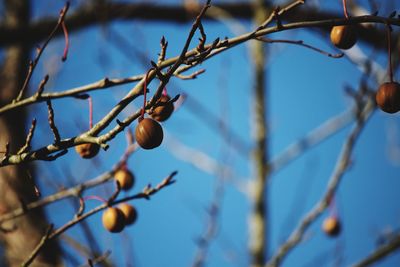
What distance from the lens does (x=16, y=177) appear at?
9.45ft

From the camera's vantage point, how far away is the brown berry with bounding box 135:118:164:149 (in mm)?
1037

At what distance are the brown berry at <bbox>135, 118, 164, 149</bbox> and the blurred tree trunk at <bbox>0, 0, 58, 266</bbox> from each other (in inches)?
39.2

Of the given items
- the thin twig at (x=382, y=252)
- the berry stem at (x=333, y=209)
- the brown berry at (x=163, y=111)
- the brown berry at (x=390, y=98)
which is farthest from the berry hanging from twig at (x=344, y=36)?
the berry stem at (x=333, y=209)

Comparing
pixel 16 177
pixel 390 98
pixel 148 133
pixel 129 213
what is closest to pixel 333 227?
pixel 129 213

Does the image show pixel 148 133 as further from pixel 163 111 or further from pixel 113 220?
pixel 113 220

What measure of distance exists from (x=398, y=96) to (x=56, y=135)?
945 mm

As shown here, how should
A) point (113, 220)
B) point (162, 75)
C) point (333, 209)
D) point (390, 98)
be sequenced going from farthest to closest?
point (333, 209) < point (113, 220) < point (390, 98) < point (162, 75)

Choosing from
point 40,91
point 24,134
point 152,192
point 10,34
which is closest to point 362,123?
point 152,192

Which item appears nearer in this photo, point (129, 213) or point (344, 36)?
point (344, 36)

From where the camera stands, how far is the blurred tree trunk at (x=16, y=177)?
2510 millimetres

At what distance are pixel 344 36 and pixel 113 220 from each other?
1.02 m

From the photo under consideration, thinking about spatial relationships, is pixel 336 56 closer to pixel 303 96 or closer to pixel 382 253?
pixel 382 253

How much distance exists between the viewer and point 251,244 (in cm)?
312

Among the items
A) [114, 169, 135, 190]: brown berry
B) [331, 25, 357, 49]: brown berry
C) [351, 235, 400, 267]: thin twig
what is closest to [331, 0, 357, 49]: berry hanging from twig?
[331, 25, 357, 49]: brown berry
